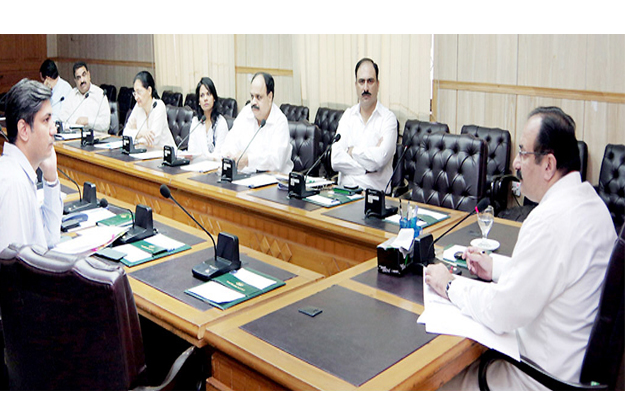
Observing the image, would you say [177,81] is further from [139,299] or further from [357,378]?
[357,378]

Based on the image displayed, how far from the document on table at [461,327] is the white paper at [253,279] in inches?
21.7

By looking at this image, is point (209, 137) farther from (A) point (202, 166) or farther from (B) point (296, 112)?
(B) point (296, 112)

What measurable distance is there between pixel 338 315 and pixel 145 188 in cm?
245

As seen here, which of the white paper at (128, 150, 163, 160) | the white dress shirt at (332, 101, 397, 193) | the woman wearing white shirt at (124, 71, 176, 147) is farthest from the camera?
the woman wearing white shirt at (124, 71, 176, 147)

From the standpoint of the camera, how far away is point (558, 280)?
5.23 feet

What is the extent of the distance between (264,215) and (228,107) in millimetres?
3248

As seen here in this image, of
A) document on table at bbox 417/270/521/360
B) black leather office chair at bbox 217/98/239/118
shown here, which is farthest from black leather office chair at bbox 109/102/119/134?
document on table at bbox 417/270/521/360

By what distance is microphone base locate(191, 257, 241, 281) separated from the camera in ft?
6.95

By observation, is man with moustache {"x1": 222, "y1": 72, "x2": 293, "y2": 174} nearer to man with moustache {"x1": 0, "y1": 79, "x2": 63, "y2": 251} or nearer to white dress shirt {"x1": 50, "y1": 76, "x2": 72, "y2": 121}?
man with moustache {"x1": 0, "y1": 79, "x2": 63, "y2": 251}

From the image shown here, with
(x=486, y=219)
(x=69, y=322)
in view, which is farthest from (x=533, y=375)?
(x=69, y=322)

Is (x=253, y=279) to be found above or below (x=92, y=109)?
below

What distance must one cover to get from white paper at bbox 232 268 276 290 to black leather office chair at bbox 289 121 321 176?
2.29 metres

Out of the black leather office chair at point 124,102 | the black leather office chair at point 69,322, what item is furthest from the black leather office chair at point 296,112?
the black leather office chair at point 69,322

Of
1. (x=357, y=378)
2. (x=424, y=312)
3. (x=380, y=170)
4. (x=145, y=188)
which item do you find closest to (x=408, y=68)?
(x=380, y=170)
